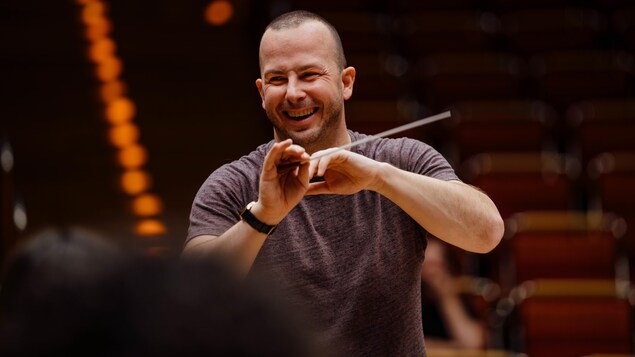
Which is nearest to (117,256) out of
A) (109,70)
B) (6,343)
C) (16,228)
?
(6,343)

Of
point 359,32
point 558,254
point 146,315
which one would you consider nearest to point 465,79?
point 359,32

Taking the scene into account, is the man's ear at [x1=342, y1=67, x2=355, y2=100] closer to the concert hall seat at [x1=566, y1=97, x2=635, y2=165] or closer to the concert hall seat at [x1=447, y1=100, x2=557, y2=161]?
the concert hall seat at [x1=447, y1=100, x2=557, y2=161]

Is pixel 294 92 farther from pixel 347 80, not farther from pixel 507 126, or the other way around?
pixel 507 126

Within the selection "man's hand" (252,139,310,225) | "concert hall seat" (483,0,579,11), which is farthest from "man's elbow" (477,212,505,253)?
"concert hall seat" (483,0,579,11)

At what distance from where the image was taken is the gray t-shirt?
6.39 feet

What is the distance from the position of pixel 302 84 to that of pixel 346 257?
34cm

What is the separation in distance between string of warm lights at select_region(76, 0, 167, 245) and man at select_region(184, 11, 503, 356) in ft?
8.66

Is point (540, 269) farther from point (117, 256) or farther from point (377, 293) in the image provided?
point (117, 256)

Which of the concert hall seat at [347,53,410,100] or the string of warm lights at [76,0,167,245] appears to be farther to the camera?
the concert hall seat at [347,53,410,100]

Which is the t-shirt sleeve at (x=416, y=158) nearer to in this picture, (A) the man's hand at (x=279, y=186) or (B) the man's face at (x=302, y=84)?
(B) the man's face at (x=302, y=84)

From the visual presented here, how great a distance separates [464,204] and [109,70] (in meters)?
4.73

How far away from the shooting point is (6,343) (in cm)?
65

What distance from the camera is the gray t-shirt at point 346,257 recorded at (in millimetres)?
1947

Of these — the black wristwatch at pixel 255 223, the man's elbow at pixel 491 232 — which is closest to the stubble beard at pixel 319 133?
the black wristwatch at pixel 255 223
